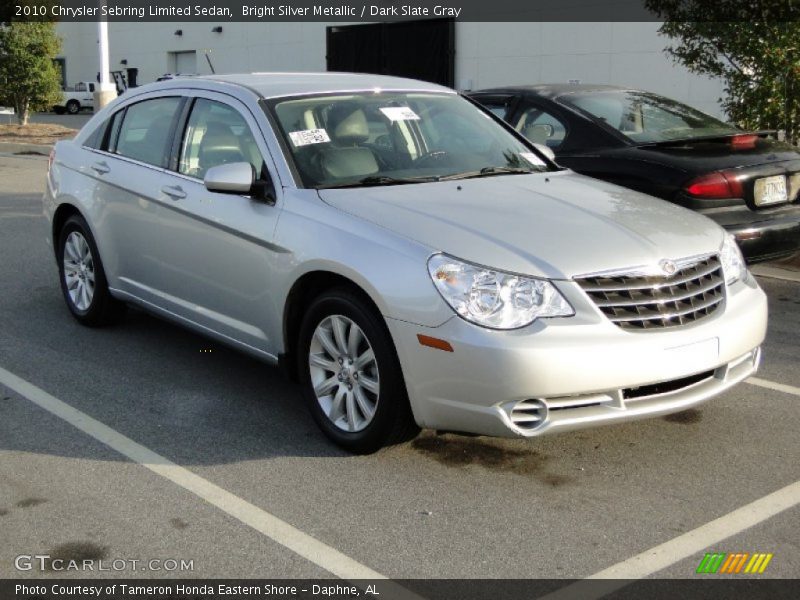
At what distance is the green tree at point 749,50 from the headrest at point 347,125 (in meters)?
5.57

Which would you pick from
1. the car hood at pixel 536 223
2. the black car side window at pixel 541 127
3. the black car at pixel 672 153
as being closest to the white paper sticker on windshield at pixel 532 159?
the car hood at pixel 536 223

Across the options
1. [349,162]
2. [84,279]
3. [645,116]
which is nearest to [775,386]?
[349,162]

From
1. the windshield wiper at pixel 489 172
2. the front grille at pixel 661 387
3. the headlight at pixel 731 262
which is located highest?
the windshield wiper at pixel 489 172

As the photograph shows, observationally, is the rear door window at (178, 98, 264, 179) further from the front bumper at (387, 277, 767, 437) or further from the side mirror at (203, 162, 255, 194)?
the front bumper at (387, 277, 767, 437)

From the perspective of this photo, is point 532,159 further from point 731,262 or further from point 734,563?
point 734,563

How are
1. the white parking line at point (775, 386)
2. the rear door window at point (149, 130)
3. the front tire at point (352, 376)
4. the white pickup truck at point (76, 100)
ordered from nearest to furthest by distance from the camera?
the front tire at point (352, 376)
the white parking line at point (775, 386)
the rear door window at point (149, 130)
the white pickup truck at point (76, 100)

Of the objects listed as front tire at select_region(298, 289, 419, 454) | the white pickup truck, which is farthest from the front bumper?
the white pickup truck

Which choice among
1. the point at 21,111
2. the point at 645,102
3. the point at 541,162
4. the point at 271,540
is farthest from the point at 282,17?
the point at 271,540

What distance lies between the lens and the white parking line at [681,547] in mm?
3520

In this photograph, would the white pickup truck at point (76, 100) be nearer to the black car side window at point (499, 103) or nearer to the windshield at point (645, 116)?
the black car side window at point (499, 103)

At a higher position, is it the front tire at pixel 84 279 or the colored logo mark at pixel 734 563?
the front tire at pixel 84 279

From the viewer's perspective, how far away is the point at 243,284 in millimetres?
5227

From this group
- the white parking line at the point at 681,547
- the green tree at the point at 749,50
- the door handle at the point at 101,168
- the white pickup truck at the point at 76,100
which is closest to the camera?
the white parking line at the point at 681,547

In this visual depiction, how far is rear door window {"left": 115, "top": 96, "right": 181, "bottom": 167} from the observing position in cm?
607
